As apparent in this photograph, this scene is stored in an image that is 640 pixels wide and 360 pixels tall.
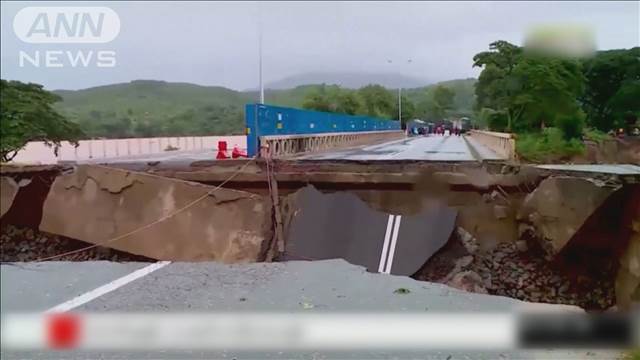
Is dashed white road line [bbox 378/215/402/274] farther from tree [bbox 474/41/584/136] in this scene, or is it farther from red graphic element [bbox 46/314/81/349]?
red graphic element [bbox 46/314/81/349]

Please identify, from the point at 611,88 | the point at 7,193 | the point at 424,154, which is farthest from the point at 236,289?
the point at 424,154

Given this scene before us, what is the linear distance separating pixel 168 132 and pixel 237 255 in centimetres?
173

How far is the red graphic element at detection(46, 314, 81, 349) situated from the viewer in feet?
4.68

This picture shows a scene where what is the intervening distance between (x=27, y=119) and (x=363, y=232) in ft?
11.9

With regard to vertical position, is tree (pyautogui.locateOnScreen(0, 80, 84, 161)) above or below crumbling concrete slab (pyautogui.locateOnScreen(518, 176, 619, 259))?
above

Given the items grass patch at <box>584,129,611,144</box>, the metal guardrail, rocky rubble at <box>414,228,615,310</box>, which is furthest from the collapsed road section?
grass patch at <box>584,129,611,144</box>

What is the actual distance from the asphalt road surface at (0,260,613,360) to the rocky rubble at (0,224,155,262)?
18cm

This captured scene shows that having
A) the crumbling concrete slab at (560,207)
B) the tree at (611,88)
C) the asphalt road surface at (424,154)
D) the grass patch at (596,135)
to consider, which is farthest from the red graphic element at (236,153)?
the tree at (611,88)

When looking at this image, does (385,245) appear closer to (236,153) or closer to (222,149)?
(236,153)

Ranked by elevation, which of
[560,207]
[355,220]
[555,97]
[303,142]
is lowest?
[355,220]

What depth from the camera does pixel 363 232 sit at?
694 centimetres

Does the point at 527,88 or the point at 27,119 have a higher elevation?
the point at 527,88

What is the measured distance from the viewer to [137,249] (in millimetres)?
7477

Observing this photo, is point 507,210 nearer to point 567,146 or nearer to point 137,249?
point 567,146
